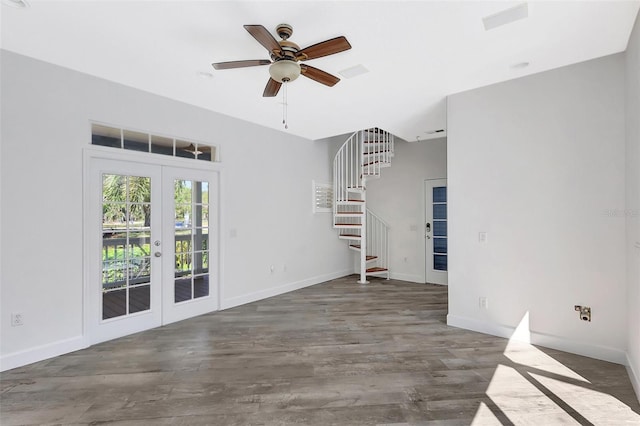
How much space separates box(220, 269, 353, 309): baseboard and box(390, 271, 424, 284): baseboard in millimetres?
1082

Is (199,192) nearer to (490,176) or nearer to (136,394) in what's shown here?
(136,394)

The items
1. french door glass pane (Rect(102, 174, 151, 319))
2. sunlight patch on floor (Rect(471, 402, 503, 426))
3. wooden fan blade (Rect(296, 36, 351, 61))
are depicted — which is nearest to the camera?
sunlight patch on floor (Rect(471, 402, 503, 426))

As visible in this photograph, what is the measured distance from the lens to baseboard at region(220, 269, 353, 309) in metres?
4.61

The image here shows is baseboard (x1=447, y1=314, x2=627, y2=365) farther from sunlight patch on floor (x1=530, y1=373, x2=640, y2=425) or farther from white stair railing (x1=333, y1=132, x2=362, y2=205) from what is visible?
white stair railing (x1=333, y1=132, x2=362, y2=205)

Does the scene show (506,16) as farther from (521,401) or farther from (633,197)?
(521,401)

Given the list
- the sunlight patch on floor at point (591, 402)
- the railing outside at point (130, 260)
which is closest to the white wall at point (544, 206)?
the sunlight patch on floor at point (591, 402)

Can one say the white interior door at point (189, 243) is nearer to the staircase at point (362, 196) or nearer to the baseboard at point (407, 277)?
the staircase at point (362, 196)

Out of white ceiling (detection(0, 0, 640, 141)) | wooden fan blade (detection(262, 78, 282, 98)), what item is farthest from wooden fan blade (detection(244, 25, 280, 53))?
wooden fan blade (detection(262, 78, 282, 98))

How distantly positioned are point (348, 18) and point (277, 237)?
3.76 m

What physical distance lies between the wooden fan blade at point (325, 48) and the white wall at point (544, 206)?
6.98 feet

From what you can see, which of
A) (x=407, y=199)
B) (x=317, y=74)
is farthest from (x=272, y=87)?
(x=407, y=199)

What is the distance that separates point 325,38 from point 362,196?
4083 millimetres

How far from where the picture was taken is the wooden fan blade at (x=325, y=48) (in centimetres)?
216

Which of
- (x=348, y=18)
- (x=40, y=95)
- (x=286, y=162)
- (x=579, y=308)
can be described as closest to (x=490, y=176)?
(x=579, y=308)
